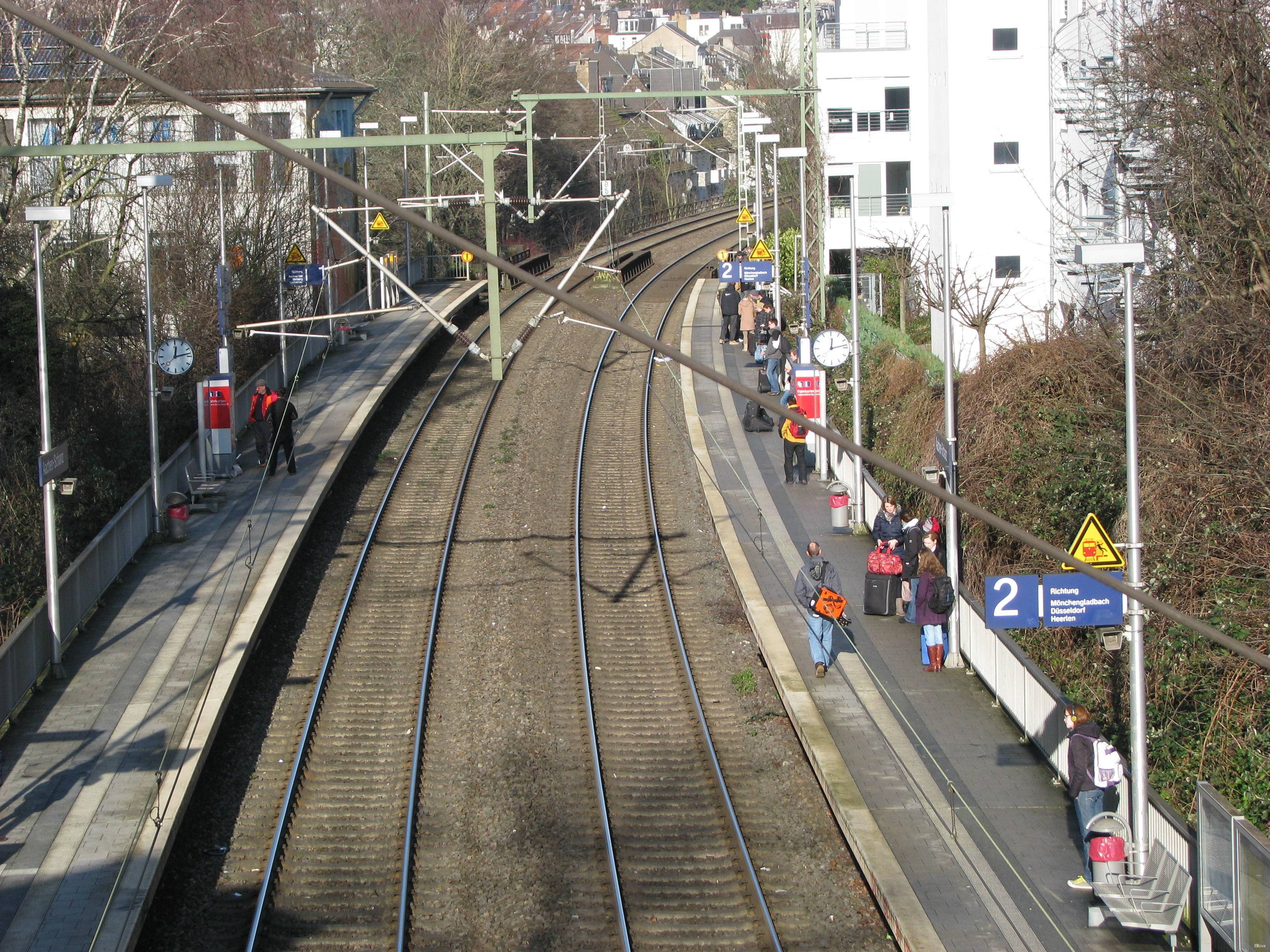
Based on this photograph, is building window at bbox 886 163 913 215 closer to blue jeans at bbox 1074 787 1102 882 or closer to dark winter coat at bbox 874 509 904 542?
dark winter coat at bbox 874 509 904 542

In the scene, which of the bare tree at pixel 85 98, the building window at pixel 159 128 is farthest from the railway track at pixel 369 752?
the building window at pixel 159 128

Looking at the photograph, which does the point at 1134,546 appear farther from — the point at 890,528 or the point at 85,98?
the point at 85,98

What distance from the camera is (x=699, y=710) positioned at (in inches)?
562

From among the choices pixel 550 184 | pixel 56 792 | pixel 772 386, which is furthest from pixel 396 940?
pixel 550 184

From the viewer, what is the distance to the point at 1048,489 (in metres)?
16.5

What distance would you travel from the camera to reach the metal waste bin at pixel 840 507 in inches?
773

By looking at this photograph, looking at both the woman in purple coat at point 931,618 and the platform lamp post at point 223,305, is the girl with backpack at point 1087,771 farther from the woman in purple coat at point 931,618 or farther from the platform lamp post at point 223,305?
the platform lamp post at point 223,305

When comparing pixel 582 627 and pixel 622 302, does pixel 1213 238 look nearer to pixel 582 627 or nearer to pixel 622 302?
pixel 582 627

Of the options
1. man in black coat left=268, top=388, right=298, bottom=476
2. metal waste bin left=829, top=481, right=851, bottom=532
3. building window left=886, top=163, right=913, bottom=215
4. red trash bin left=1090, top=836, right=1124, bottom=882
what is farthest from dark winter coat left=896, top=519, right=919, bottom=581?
building window left=886, top=163, right=913, bottom=215

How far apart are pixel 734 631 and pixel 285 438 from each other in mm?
8987

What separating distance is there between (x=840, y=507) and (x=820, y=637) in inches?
210

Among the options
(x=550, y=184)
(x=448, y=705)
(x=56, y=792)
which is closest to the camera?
(x=56, y=792)

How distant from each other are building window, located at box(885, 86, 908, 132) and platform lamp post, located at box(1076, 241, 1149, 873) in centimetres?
3102

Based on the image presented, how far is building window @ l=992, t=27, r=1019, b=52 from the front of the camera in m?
32.2
